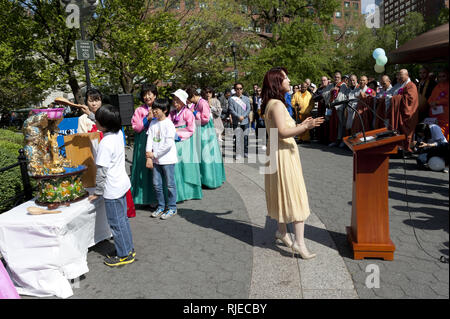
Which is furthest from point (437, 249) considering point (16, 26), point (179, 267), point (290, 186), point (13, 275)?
point (16, 26)

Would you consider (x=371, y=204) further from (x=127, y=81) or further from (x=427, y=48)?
(x=127, y=81)

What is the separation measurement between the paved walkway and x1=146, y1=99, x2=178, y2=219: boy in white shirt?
0.55 m

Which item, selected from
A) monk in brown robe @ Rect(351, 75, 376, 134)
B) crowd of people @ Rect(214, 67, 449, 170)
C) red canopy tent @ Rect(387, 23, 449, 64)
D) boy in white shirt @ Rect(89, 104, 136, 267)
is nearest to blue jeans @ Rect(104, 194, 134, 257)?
boy in white shirt @ Rect(89, 104, 136, 267)

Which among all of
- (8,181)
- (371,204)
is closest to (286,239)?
(371,204)

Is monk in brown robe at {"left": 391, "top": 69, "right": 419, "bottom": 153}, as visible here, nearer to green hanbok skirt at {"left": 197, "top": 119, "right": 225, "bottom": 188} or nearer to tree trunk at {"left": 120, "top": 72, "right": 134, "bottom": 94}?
green hanbok skirt at {"left": 197, "top": 119, "right": 225, "bottom": 188}

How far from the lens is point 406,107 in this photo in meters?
7.76

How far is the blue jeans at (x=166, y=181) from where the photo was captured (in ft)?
16.1

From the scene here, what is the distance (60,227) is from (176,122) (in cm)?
265

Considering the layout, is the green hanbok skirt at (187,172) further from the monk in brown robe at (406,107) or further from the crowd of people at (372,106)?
the monk in brown robe at (406,107)

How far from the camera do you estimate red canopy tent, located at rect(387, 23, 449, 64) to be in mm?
1682

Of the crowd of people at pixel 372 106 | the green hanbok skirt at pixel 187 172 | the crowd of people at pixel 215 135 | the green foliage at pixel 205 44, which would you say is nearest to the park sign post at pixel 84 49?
the crowd of people at pixel 215 135

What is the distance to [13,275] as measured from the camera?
3.32 m

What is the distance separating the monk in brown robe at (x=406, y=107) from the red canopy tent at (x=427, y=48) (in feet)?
20.9

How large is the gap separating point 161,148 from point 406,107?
5.83 m
